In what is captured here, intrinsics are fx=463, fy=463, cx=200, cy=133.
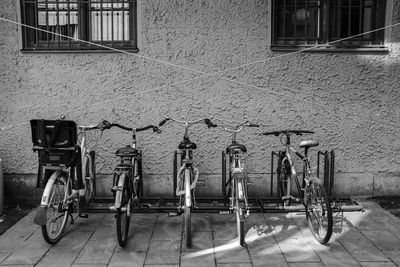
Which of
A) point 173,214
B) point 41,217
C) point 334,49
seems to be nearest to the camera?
point 41,217

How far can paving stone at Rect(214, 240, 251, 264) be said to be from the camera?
4414mm

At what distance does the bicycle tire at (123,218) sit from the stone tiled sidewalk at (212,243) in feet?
0.37

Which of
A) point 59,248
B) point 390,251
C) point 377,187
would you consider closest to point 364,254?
point 390,251

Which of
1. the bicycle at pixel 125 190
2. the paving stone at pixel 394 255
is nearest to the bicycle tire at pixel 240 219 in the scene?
the bicycle at pixel 125 190

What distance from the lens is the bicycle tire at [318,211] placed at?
14.9 ft

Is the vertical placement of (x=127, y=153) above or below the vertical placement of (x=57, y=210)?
above

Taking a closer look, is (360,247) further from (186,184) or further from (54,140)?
(54,140)

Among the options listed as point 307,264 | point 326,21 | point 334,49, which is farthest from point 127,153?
point 326,21

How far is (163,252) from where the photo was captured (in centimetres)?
461

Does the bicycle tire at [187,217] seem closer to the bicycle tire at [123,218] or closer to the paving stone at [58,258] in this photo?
the bicycle tire at [123,218]

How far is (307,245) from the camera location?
4.79 m

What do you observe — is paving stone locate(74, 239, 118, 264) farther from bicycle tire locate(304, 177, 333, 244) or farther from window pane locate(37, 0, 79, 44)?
window pane locate(37, 0, 79, 44)

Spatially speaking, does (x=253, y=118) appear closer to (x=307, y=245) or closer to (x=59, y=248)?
(x=307, y=245)

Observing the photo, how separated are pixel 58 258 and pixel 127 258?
0.67 meters
